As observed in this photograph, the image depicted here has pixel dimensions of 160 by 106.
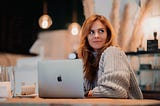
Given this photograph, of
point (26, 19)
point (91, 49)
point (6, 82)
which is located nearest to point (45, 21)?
point (26, 19)

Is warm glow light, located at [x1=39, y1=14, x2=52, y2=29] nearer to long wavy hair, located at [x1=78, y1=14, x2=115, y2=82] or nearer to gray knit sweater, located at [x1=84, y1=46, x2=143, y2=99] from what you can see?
long wavy hair, located at [x1=78, y1=14, x2=115, y2=82]

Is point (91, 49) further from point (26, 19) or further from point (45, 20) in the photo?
point (26, 19)

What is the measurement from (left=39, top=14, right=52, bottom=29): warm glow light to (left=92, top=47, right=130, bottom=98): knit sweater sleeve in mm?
2367

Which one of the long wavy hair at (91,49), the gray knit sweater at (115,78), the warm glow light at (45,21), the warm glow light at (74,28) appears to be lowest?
the gray knit sweater at (115,78)

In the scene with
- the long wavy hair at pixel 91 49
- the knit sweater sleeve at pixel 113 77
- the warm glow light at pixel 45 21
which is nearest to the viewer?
the knit sweater sleeve at pixel 113 77

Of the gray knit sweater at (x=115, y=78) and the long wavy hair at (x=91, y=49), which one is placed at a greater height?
the long wavy hair at (x=91, y=49)

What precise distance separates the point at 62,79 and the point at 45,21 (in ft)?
8.85

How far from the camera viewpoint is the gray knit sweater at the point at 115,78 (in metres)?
1.97

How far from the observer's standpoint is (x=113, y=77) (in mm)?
2002

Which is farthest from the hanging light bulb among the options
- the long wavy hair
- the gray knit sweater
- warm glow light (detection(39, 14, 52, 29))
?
the gray knit sweater

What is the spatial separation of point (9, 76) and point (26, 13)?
2.60 m

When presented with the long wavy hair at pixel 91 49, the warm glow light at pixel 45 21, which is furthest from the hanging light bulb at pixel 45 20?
the long wavy hair at pixel 91 49

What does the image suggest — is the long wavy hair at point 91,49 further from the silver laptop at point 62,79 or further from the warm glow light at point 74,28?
the warm glow light at point 74,28

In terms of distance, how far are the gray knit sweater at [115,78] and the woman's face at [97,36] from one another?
1.08ft
